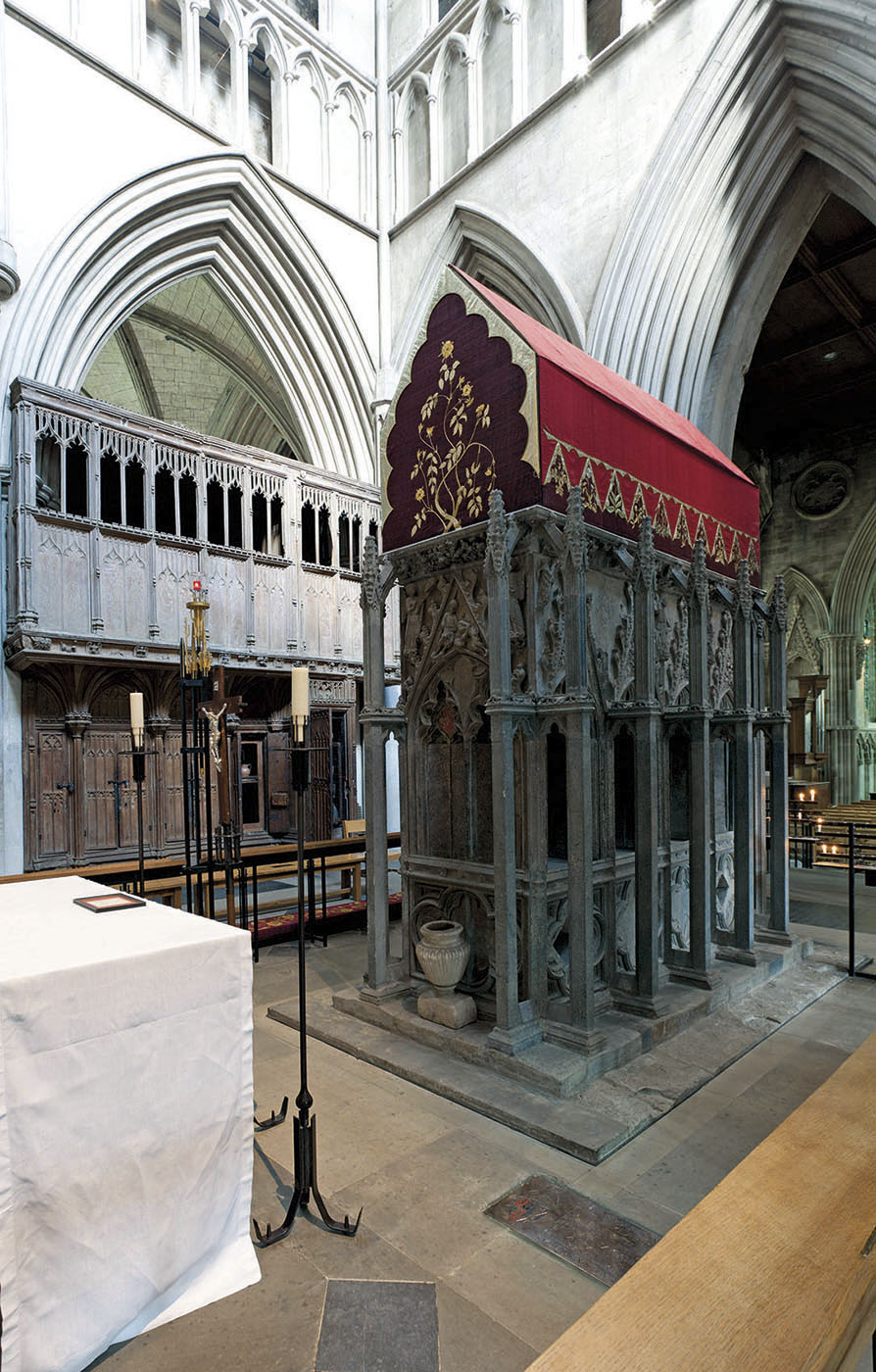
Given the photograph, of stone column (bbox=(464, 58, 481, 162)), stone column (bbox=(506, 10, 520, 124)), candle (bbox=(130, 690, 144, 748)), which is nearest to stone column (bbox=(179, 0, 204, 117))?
stone column (bbox=(464, 58, 481, 162))

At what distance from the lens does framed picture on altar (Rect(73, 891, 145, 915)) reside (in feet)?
8.14

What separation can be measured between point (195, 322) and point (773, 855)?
44.1ft

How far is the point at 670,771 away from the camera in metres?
5.10

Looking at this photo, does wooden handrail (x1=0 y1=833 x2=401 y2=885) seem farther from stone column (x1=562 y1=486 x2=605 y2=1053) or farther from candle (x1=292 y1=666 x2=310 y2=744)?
candle (x1=292 y1=666 x2=310 y2=744)

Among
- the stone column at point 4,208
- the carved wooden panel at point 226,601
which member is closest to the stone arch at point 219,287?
the stone column at point 4,208

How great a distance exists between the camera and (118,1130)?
76.3 inches

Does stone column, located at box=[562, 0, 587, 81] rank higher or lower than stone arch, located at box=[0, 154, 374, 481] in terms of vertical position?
higher

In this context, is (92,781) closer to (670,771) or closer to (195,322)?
(670,771)

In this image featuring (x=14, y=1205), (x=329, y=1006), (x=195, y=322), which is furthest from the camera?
(x=195, y=322)

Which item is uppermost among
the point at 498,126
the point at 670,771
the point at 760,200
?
the point at 498,126

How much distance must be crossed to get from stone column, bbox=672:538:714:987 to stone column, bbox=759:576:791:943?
2.78 feet

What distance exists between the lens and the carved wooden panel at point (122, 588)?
Answer: 824 cm

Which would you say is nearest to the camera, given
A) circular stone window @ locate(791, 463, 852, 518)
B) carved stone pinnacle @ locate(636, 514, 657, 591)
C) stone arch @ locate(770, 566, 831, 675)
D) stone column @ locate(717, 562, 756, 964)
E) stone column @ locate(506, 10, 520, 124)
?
carved stone pinnacle @ locate(636, 514, 657, 591)

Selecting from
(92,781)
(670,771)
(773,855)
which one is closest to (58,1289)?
(670,771)
